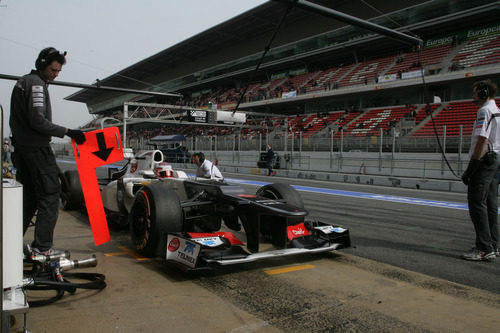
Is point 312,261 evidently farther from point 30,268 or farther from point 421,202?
point 421,202

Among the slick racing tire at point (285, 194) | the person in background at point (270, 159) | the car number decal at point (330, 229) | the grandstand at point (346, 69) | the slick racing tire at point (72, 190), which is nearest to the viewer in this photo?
the car number decal at point (330, 229)

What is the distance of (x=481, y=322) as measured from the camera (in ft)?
8.23

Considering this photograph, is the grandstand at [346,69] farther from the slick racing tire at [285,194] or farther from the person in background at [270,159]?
the slick racing tire at [285,194]

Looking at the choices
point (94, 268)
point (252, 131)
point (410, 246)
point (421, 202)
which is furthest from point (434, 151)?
point (252, 131)

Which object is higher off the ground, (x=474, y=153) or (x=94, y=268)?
(x=474, y=153)

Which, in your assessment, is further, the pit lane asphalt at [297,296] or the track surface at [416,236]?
the track surface at [416,236]

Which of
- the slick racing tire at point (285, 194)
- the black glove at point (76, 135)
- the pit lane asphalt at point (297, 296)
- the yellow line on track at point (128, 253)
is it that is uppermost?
the black glove at point (76, 135)

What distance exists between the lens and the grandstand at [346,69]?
23203mm

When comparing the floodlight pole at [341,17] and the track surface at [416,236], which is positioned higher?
the floodlight pole at [341,17]

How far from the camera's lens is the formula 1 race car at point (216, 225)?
3371 millimetres

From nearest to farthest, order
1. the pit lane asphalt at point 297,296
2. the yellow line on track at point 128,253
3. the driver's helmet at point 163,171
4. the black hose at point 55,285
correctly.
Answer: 1. the pit lane asphalt at point 297,296
2. the black hose at point 55,285
3. the yellow line on track at point 128,253
4. the driver's helmet at point 163,171

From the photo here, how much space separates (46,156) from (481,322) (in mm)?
3472

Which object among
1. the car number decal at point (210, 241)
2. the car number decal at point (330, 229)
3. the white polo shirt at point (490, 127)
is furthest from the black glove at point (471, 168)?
the car number decal at point (210, 241)

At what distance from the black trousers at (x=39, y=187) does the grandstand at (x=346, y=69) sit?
14.0 metres
